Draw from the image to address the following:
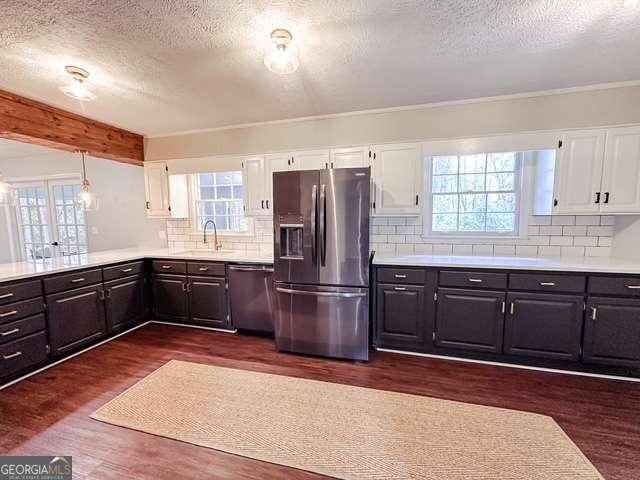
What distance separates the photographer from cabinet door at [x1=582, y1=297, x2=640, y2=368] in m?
2.39

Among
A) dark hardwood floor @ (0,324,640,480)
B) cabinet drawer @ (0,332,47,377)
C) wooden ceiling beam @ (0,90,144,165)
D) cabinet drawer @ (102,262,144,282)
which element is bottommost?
dark hardwood floor @ (0,324,640,480)

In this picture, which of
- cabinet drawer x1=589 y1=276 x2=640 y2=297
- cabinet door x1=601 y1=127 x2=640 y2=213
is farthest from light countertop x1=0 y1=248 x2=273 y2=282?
cabinet door x1=601 y1=127 x2=640 y2=213

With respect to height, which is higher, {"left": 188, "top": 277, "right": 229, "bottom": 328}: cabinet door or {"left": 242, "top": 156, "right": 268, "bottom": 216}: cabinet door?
{"left": 242, "top": 156, "right": 268, "bottom": 216}: cabinet door

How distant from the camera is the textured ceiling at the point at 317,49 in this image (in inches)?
62.7

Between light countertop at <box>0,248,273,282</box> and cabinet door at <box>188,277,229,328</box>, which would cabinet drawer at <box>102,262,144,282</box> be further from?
cabinet door at <box>188,277,229,328</box>

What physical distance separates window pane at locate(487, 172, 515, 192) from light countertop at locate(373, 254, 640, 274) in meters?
0.79

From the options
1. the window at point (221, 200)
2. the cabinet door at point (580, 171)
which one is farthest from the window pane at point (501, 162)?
the window at point (221, 200)

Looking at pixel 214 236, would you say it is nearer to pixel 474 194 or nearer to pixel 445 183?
pixel 445 183

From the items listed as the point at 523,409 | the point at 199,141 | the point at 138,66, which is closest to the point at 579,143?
the point at 523,409

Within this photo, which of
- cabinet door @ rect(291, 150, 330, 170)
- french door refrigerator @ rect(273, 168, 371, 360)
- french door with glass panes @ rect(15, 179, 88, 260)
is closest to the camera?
french door refrigerator @ rect(273, 168, 371, 360)

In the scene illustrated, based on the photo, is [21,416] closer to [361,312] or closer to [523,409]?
[361,312]

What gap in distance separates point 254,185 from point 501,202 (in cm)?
279

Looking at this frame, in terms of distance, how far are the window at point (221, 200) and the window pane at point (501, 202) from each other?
2.96 m

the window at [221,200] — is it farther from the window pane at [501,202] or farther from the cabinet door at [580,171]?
the cabinet door at [580,171]
